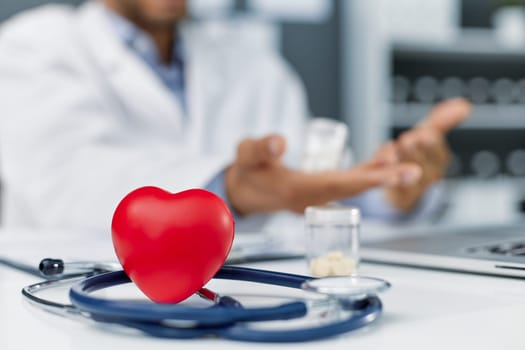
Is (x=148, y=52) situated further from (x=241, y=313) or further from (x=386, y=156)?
(x=241, y=313)

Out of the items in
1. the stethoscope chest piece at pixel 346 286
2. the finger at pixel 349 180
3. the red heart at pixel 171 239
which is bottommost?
the stethoscope chest piece at pixel 346 286

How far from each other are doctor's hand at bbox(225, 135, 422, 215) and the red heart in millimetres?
439

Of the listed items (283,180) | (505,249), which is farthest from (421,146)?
(505,249)

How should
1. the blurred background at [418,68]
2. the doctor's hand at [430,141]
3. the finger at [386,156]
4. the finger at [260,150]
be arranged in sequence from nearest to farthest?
the finger at [260,150] < the finger at [386,156] < the doctor's hand at [430,141] < the blurred background at [418,68]

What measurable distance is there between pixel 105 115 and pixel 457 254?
41.7 inches

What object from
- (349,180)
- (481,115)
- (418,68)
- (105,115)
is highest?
(418,68)

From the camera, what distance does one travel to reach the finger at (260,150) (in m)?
0.93

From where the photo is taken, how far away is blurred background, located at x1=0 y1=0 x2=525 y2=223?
317 centimetres

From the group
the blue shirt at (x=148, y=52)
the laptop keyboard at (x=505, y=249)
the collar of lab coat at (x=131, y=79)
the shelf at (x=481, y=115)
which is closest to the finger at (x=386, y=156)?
the laptop keyboard at (x=505, y=249)

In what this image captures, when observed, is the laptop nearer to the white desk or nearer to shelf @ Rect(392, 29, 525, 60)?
the white desk

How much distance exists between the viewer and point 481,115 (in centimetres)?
338

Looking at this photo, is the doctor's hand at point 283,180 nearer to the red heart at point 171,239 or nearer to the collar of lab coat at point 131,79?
the red heart at point 171,239

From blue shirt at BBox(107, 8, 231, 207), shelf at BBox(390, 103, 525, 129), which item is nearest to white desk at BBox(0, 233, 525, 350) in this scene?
blue shirt at BBox(107, 8, 231, 207)

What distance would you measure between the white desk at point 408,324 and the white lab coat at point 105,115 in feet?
1.80
